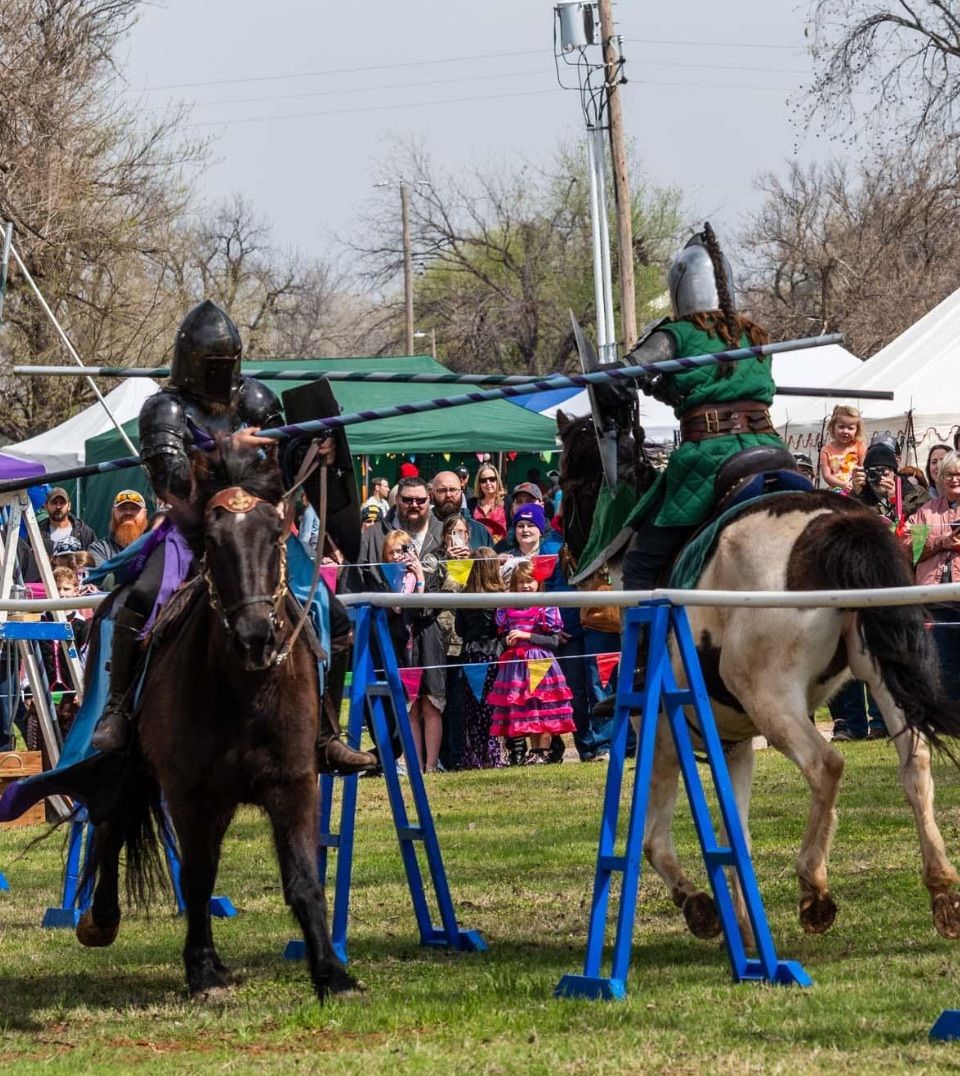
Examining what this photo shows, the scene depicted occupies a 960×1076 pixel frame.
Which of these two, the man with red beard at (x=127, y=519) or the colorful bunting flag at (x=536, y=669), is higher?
the man with red beard at (x=127, y=519)

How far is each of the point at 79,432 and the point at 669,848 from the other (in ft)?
66.3

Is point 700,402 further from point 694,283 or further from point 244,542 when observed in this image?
point 244,542

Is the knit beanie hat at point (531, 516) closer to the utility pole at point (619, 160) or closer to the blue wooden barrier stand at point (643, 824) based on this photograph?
the blue wooden barrier stand at point (643, 824)

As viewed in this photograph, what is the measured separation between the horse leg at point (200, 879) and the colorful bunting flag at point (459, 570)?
7037mm

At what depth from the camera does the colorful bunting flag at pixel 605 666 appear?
13.5 meters

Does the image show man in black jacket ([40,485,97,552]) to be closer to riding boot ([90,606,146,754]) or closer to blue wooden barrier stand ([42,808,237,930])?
blue wooden barrier stand ([42,808,237,930])

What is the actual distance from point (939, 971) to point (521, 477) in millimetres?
19753

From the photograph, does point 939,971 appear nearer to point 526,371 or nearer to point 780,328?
point 780,328

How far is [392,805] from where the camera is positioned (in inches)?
270

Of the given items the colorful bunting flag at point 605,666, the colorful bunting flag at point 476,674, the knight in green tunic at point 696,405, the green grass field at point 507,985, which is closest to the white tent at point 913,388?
the colorful bunting flag at point 605,666

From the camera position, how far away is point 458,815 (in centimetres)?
1118

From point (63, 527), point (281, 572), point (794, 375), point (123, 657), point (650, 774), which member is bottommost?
point (650, 774)

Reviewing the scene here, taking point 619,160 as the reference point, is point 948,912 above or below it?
below

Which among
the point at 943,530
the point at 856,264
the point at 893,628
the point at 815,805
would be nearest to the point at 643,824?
the point at 815,805
